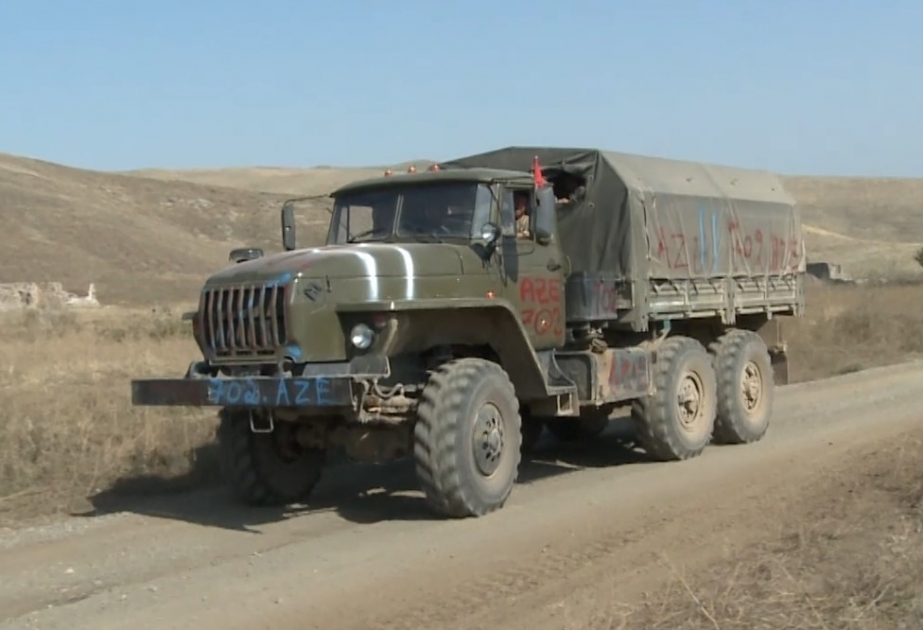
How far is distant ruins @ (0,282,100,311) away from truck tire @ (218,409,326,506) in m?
25.7

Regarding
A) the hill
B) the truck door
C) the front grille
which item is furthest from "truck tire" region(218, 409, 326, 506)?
the hill

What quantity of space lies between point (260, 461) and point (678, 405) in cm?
425

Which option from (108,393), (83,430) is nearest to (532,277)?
(83,430)

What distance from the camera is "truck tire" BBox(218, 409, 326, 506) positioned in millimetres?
10172

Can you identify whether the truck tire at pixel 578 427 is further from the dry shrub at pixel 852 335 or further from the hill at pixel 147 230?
the hill at pixel 147 230

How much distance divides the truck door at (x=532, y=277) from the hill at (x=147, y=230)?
→ 17385 mm

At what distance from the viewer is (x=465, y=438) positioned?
921 centimetres

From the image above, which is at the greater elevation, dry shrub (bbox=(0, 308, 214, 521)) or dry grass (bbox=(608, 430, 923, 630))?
dry shrub (bbox=(0, 308, 214, 521))

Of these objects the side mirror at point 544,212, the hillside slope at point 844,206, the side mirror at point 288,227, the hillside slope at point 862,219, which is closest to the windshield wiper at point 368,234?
the side mirror at point 288,227

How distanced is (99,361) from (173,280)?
2923 centimetres

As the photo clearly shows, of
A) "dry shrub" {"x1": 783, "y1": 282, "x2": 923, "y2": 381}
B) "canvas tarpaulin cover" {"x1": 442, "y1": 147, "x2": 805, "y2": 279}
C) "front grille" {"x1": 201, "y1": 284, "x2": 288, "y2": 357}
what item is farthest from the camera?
"dry shrub" {"x1": 783, "y1": 282, "x2": 923, "y2": 381}

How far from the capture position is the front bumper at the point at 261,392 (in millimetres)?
8578

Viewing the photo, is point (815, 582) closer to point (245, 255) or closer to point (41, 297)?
point (245, 255)

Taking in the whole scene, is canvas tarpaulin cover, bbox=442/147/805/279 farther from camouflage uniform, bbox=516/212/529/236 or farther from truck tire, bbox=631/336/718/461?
camouflage uniform, bbox=516/212/529/236
